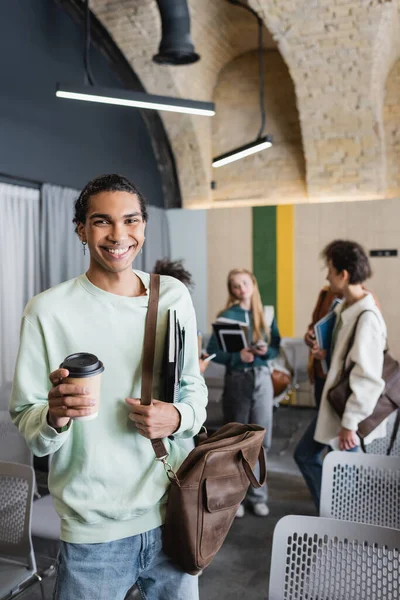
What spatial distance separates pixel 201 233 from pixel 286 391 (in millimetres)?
3294

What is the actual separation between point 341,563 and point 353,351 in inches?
54.2

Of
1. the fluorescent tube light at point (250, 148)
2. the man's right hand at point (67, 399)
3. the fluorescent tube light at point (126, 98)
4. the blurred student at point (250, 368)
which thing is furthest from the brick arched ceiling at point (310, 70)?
the man's right hand at point (67, 399)

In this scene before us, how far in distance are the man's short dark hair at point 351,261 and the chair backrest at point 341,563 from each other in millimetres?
1688

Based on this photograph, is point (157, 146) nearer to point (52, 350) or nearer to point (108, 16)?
point (108, 16)

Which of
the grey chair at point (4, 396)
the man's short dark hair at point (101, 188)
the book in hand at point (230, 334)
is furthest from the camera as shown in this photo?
the book in hand at point (230, 334)

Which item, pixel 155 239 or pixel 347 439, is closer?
pixel 347 439

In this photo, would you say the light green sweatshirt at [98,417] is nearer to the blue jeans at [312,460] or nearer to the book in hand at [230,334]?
the blue jeans at [312,460]

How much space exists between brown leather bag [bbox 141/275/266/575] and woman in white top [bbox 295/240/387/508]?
1.58 m

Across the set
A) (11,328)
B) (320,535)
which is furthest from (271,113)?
(320,535)

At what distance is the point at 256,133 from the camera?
27.7 feet

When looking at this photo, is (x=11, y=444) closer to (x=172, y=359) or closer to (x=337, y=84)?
(x=172, y=359)

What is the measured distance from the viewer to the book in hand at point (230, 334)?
3992 mm

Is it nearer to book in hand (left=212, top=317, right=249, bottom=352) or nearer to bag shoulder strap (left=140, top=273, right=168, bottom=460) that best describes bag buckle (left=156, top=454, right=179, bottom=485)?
bag shoulder strap (left=140, top=273, right=168, bottom=460)

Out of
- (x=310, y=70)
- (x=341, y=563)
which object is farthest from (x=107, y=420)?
(x=310, y=70)
